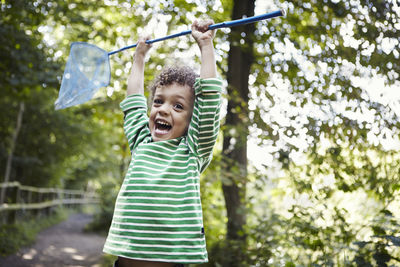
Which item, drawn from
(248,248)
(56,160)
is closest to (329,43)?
(248,248)

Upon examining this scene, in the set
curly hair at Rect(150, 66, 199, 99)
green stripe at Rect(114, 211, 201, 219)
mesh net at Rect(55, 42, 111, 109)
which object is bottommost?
green stripe at Rect(114, 211, 201, 219)

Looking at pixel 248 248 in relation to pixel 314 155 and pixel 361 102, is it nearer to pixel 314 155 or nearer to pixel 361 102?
pixel 314 155

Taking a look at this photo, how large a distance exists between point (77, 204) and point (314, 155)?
19553 millimetres

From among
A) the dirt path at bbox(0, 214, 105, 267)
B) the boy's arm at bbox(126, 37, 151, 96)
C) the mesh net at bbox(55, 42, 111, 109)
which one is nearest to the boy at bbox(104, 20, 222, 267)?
the boy's arm at bbox(126, 37, 151, 96)

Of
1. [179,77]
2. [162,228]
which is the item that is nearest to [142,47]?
[179,77]

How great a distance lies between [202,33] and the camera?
1.93 meters

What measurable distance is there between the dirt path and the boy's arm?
16.2 feet

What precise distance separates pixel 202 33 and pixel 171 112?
403 mm

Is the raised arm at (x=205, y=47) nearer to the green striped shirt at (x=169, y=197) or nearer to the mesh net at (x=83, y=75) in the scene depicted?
the green striped shirt at (x=169, y=197)

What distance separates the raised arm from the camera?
1.87 meters

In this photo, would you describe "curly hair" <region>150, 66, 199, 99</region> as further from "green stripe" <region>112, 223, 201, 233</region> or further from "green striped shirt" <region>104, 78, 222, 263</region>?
"green stripe" <region>112, 223, 201, 233</region>

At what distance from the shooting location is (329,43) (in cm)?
354

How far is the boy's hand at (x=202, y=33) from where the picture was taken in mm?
1910

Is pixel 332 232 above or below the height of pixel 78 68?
below
